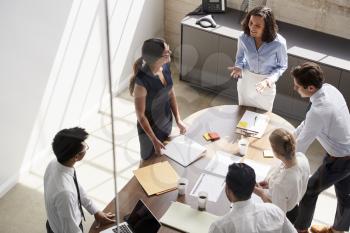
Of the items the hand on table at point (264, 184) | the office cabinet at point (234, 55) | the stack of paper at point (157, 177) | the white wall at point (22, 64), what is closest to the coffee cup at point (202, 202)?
the stack of paper at point (157, 177)

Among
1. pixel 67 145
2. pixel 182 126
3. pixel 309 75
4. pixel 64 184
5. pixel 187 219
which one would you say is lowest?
pixel 187 219

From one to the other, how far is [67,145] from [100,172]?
1.20 metres

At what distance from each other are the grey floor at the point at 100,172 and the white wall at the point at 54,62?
10 centimetres

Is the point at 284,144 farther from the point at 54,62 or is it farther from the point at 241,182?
the point at 54,62

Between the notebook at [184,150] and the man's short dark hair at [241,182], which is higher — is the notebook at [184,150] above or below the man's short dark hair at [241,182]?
below

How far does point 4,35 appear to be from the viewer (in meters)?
3.14

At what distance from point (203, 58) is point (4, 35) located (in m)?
1.50

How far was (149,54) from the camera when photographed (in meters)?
2.85

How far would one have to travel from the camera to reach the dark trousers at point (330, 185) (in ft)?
9.68

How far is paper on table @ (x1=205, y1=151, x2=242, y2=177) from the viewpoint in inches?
112

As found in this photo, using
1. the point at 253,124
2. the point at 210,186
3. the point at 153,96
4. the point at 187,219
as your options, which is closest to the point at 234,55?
the point at 253,124

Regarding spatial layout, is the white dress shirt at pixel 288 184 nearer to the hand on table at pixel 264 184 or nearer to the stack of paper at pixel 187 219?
the hand on table at pixel 264 184

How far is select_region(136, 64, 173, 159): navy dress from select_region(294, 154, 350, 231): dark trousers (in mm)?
863

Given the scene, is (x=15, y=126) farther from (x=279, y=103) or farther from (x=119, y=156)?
(x=279, y=103)
